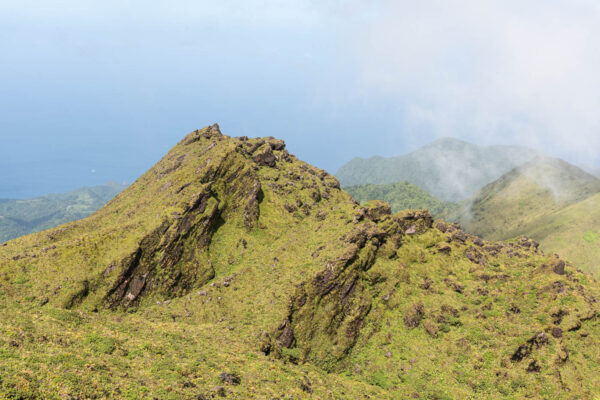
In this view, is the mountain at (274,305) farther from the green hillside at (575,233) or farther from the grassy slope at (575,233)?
the green hillside at (575,233)

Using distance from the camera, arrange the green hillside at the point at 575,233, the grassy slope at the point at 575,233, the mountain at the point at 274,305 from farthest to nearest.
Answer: the grassy slope at the point at 575,233
the green hillside at the point at 575,233
the mountain at the point at 274,305

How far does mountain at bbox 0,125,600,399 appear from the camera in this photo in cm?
3391

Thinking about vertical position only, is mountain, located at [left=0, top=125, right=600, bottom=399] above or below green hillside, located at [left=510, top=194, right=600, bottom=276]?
below

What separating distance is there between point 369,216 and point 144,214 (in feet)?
151

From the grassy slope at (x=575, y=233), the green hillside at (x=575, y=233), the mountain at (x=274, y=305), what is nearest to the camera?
the mountain at (x=274, y=305)

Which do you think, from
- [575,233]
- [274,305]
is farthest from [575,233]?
[274,305]

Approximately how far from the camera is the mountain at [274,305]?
33.9 m

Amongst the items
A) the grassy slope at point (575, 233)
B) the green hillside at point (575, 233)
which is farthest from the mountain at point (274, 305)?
the green hillside at point (575, 233)

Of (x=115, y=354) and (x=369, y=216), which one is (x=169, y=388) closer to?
(x=115, y=354)

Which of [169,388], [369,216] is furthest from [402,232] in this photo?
[169,388]

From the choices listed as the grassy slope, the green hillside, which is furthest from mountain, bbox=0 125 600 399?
the green hillside

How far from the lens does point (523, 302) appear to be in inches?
2249

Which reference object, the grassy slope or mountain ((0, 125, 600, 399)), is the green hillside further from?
mountain ((0, 125, 600, 399))

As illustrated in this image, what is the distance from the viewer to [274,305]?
2060 inches
